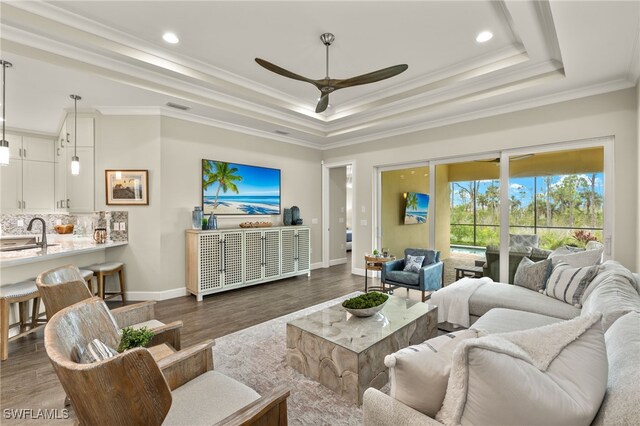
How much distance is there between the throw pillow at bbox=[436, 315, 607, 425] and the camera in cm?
84

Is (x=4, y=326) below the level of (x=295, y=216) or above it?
below

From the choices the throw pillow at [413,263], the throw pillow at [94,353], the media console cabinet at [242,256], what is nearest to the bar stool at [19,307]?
the media console cabinet at [242,256]

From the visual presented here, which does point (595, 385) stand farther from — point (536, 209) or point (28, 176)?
point (28, 176)

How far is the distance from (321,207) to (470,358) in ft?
19.2

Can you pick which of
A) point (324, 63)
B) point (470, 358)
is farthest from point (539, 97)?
point (470, 358)

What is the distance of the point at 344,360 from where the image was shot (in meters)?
2.05

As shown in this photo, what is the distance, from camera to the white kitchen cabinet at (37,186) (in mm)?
5379

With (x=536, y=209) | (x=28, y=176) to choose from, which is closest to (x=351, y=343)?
(x=536, y=209)

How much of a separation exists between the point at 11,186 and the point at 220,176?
391cm

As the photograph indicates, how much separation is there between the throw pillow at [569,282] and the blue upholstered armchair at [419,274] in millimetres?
1286

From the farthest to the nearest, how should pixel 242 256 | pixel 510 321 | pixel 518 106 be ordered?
pixel 242 256
pixel 518 106
pixel 510 321

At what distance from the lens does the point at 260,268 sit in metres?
5.01

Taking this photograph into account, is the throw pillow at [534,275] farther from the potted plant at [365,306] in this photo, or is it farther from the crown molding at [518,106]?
the crown molding at [518,106]

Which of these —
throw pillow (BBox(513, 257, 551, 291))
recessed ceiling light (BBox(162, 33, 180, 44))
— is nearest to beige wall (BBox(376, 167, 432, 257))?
throw pillow (BBox(513, 257, 551, 291))
